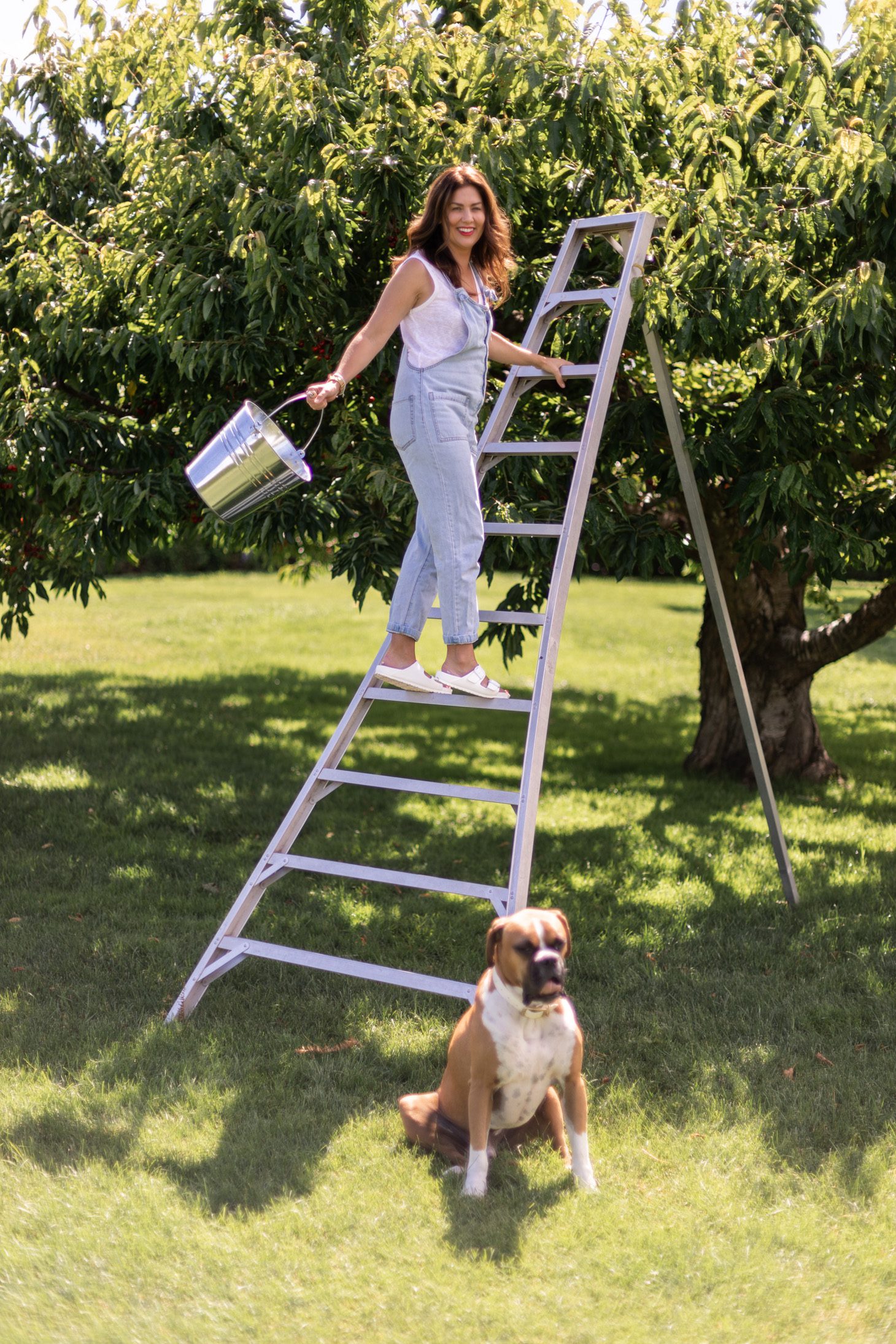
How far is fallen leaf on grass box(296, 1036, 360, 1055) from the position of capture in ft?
14.2

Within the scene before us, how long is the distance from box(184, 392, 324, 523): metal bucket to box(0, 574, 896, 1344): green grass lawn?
6.26ft

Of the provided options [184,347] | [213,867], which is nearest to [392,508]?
[184,347]

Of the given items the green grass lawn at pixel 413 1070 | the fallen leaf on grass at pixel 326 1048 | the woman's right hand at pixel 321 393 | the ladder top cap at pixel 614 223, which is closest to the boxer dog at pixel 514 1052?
the green grass lawn at pixel 413 1070

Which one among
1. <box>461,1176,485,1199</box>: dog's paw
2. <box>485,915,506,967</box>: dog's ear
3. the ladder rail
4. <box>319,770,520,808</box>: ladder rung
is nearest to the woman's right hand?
the ladder rail

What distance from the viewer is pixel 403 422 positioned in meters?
4.17

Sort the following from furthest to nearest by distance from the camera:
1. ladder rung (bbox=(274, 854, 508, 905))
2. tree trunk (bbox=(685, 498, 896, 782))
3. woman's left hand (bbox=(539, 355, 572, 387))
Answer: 1. tree trunk (bbox=(685, 498, 896, 782))
2. woman's left hand (bbox=(539, 355, 572, 387))
3. ladder rung (bbox=(274, 854, 508, 905))

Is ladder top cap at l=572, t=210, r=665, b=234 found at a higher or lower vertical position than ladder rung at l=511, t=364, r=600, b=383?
higher

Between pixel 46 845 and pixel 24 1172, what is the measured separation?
12.1 ft

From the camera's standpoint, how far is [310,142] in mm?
5594

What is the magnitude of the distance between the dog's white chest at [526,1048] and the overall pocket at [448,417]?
1818 millimetres

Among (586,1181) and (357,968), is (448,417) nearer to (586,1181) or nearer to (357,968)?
(357,968)

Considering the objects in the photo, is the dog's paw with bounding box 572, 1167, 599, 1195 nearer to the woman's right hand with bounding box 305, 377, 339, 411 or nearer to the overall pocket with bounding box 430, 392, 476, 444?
the overall pocket with bounding box 430, 392, 476, 444

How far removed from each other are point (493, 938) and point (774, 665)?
20.1 ft

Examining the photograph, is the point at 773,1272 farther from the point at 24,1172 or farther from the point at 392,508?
the point at 392,508
